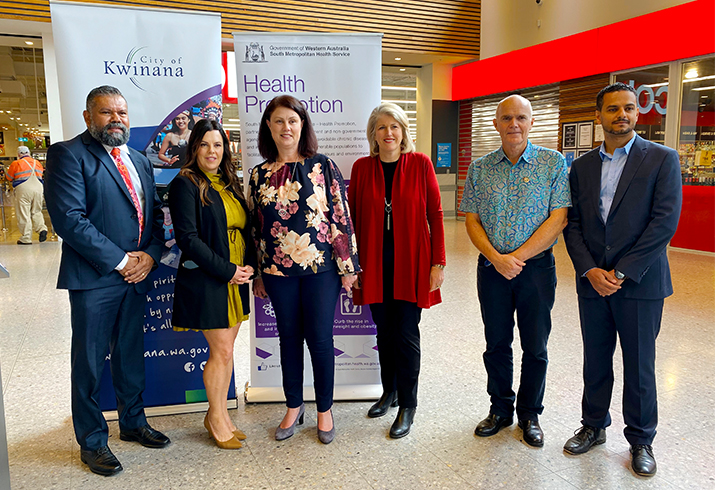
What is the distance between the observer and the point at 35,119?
1425 cm

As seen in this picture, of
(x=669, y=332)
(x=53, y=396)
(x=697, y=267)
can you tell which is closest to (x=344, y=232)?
(x=53, y=396)

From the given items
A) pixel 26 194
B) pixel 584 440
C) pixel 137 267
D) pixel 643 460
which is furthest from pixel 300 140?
pixel 26 194

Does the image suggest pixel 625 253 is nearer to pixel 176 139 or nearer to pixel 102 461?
pixel 176 139

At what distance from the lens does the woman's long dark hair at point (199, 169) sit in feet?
7.77

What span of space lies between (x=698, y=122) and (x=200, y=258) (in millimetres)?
7766

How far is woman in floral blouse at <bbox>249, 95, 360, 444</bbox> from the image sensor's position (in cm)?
241

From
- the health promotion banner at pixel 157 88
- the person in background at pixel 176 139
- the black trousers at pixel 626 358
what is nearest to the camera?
the black trousers at pixel 626 358

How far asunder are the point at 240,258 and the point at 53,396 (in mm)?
1698

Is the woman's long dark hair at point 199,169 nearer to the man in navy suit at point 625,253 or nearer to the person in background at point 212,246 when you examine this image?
the person in background at point 212,246

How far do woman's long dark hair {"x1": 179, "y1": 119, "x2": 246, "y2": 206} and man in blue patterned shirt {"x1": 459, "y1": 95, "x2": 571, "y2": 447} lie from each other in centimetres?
117

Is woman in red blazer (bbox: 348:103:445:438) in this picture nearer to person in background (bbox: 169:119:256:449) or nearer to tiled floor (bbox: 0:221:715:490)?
tiled floor (bbox: 0:221:715:490)

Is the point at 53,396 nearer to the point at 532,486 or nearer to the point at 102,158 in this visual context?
the point at 102,158

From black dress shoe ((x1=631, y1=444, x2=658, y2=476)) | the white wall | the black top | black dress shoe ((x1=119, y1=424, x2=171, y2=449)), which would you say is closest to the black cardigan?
black dress shoe ((x1=119, y1=424, x2=171, y2=449))

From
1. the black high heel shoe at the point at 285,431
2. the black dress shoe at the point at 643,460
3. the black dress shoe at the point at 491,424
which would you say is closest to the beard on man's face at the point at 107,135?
the black high heel shoe at the point at 285,431
